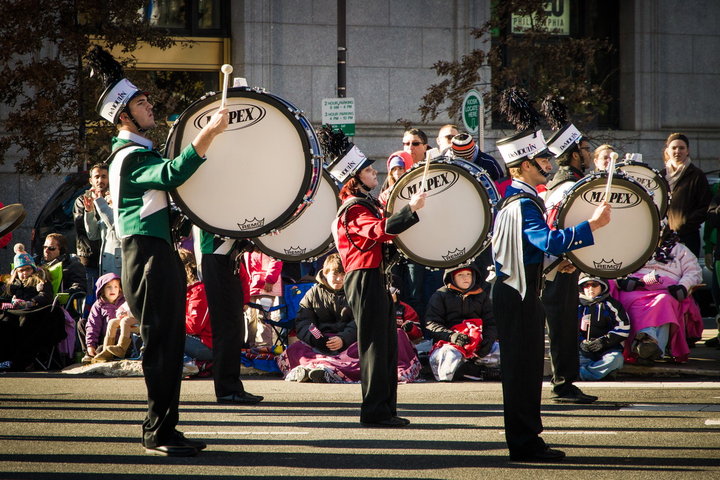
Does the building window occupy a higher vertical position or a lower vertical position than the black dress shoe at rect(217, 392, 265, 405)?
higher

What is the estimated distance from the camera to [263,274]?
38.1ft

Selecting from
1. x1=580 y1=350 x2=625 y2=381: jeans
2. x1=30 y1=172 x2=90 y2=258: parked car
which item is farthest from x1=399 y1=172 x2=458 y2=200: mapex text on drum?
x1=30 y1=172 x2=90 y2=258: parked car

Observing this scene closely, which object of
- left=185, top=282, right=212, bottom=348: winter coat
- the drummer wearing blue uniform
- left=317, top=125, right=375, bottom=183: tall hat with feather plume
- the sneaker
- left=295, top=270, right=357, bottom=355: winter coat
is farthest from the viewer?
left=185, top=282, right=212, bottom=348: winter coat

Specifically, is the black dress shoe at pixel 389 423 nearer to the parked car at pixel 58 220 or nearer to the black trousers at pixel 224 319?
the black trousers at pixel 224 319

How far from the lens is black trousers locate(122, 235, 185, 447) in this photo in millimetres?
6750

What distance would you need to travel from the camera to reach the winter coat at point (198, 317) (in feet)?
36.1

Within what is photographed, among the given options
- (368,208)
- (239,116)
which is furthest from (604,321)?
(239,116)

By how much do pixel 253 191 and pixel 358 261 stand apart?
3.61ft

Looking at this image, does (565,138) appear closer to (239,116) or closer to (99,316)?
(239,116)

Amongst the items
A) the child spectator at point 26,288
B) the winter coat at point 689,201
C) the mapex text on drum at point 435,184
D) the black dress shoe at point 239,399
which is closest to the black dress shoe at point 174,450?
the black dress shoe at point 239,399

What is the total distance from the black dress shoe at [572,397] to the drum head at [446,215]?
4.74 feet

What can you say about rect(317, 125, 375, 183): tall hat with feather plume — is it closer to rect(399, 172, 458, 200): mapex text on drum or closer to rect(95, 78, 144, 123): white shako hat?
rect(399, 172, 458, 200): mapex text on drum

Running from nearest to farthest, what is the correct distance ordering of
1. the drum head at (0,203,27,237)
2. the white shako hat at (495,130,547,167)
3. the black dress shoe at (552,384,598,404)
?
the white shako hat at (495,130,547,167), the drum head at (0,203,27,237), the black dress shoe at (552,384,598,404)

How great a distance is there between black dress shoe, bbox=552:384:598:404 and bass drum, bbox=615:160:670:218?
1536 mm
